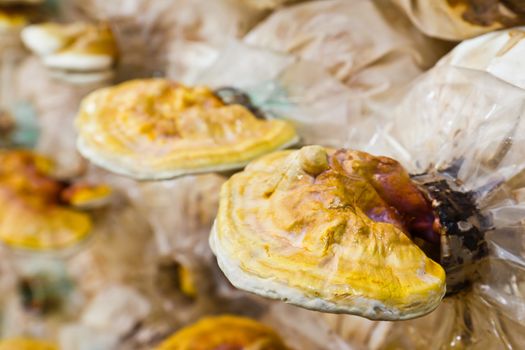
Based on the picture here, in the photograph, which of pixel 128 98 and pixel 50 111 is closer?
pixel 128 98

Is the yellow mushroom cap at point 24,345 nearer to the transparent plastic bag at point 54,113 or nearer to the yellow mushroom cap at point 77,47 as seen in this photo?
the transparent plastic bag at point 54,113

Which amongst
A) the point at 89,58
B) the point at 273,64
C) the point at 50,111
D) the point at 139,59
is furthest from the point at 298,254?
the point at 50,111

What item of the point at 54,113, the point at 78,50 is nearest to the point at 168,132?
the point at 78,50

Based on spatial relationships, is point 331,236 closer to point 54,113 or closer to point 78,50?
point 78,50

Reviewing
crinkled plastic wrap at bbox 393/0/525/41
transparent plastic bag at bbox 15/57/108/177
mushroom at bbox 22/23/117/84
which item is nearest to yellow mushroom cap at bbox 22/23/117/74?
mushroom at bbox 22/23/117/84

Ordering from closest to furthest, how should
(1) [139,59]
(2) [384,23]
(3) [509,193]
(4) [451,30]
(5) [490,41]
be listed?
(3) [509,193] < (5) [490,41] < (4) [451,30] < (2) [384,23] < (1) [139,59]

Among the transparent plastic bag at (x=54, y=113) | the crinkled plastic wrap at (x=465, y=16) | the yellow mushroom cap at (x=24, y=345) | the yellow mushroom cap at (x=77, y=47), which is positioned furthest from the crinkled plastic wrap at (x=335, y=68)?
the transparent plastic bag at (x=54, y=113)

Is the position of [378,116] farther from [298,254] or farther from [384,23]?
[298,254]

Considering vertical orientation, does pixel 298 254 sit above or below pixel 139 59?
above
